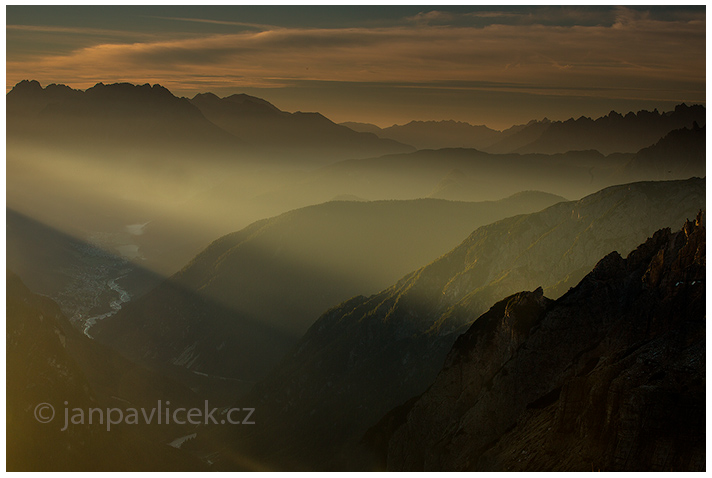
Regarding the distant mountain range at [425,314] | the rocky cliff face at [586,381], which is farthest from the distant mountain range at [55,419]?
the rocky cliff face at [586,381]

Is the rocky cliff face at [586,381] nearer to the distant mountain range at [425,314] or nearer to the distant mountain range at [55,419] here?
the distant mountain range at [425,314]

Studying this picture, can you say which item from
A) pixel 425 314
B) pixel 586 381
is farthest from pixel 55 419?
pixel 586 381

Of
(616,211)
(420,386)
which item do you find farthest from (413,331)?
(616,211)

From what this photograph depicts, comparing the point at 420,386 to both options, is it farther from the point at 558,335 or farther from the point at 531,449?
the point at 531,449

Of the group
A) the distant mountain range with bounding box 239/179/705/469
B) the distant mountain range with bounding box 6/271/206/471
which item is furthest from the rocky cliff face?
the distant mountain range with bounding box 6/271/206/471

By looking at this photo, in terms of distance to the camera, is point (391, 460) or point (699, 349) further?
point (391, 460)

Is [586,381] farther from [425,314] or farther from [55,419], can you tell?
[425,314]
